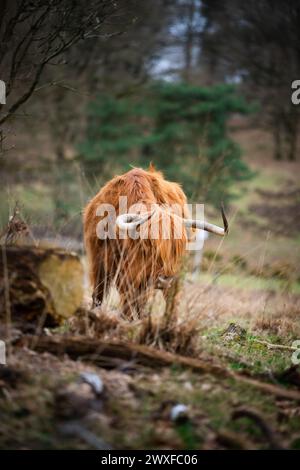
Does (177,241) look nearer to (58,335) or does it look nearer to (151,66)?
(58,335)

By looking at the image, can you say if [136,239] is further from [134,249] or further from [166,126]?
[166,126]

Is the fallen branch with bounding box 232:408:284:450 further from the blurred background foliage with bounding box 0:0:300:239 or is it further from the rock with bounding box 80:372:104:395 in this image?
the blurred background foliage with bounding box 0:0:300:239

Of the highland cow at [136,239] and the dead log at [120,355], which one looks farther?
the highland cow at [136,239]

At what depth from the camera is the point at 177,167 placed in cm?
1720

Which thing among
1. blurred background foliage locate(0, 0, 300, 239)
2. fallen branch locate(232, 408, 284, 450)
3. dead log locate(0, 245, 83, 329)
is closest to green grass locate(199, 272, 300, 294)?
fallen branch locate(232, 408, 284, 450)

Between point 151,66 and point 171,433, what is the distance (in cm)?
1926

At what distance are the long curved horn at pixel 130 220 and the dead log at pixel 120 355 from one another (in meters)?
1.01

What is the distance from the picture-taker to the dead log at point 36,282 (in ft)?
10.0

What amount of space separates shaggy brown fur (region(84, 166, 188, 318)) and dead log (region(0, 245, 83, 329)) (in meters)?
0.70

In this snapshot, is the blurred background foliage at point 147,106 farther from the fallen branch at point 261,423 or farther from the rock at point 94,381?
the fallen branch at point 261,423

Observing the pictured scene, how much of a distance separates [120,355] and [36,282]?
0.69 m

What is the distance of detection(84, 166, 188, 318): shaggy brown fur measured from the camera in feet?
13.5

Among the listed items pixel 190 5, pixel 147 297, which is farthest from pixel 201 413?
pixel 190 5

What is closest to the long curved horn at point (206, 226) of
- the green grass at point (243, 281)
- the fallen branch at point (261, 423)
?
the green grass at point (243, 281)
